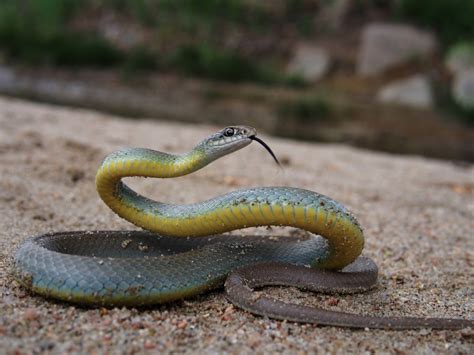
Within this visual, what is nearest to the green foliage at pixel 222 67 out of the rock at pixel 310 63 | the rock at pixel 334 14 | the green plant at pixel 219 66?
the green plant at pixel 219 66

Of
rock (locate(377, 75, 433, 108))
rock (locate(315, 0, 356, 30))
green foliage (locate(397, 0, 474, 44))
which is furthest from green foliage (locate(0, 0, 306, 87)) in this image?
green foliage (locate(397, 0, 474, 44))

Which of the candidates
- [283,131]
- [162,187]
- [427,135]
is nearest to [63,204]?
[162,187]

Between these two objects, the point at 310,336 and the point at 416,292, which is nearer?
the point at 310,336

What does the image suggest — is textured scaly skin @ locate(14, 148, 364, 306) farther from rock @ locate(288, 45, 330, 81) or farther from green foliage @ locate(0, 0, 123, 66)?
green foliage @ locate(0, 0, 123, 66)

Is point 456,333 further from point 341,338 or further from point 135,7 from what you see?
point 135,7

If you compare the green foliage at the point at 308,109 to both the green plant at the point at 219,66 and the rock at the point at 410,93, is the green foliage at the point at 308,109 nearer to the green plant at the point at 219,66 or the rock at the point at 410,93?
the rock at the point at 410,93

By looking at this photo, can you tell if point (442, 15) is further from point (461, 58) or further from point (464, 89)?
point (464, 89)
